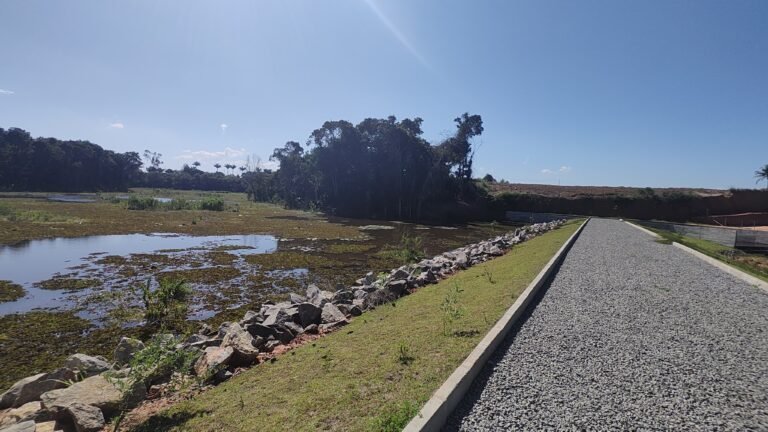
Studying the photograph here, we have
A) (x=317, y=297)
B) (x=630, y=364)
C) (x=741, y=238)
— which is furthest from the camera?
(x=741, y=238)

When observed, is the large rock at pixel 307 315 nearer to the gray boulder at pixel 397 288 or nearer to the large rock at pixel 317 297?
the large rock at pixel 317 297

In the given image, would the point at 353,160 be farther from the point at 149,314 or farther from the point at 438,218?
the point at 149,314

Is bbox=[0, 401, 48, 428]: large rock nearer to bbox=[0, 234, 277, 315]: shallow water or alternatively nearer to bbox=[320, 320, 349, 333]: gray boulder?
bbox=[320, 320, 349, 333]: gray boulder

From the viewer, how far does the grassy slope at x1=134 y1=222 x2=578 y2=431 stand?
3893mm

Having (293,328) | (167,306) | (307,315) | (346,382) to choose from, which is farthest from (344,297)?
(346,382)

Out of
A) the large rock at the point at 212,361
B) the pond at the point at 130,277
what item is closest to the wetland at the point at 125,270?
the pond at the point at 130,277

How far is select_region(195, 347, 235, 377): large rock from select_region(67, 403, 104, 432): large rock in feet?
4.68

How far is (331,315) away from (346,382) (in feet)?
13.8

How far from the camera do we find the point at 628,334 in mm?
6148

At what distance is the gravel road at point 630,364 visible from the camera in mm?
3799

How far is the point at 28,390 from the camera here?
5.26 metres

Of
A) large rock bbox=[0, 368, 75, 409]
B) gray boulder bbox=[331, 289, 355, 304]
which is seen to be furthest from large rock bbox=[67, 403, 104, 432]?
gray boulder bbox=[331, 289, 355, 304]

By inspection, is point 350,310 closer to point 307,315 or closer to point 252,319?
point 307,315

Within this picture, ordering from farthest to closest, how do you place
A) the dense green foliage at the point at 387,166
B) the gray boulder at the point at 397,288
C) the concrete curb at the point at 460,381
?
the dense green foliage at the point at 387,166
the gray boulder at the point at 397,288
the concrete curb at the point at 460,381
